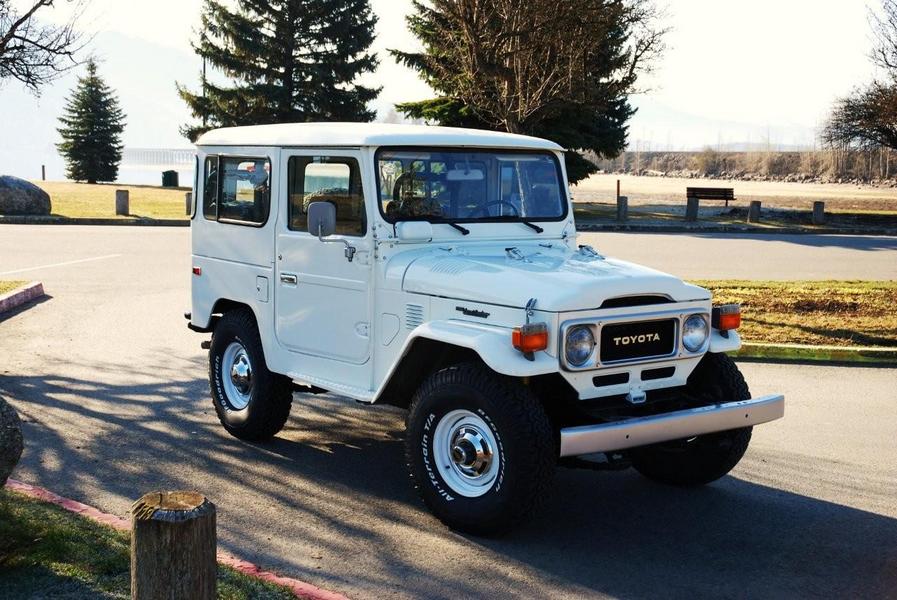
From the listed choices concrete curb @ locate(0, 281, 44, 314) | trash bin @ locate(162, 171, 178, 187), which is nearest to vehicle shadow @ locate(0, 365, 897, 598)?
concrete curb @ locate(0, 281, 44, 314)

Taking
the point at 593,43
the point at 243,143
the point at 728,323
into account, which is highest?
the point at 593,43

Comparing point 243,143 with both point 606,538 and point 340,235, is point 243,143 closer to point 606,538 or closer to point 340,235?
point 340,235

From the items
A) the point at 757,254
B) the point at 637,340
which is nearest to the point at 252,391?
the point at 637,340

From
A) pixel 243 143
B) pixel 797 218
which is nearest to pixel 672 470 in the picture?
pixel 243 143

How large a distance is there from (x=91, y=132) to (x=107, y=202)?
72.8 ft

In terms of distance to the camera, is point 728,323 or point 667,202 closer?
point 728,323

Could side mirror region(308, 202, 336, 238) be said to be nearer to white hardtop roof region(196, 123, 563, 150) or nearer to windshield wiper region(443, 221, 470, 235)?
white hardtop roof region(196, 123, 563, 150)

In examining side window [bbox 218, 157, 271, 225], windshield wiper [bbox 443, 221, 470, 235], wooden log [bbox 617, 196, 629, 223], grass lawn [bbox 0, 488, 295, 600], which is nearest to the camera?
grass lawn [bbox 0, 488, 295, 600]

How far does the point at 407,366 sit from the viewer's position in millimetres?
6453

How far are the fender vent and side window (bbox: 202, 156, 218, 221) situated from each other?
2.35 m

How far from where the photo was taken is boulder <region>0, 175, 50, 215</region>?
29391 mm

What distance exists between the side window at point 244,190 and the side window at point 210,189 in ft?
0.25

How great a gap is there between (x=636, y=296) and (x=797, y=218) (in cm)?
3004

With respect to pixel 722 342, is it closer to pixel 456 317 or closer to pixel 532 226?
pixel 532 226
